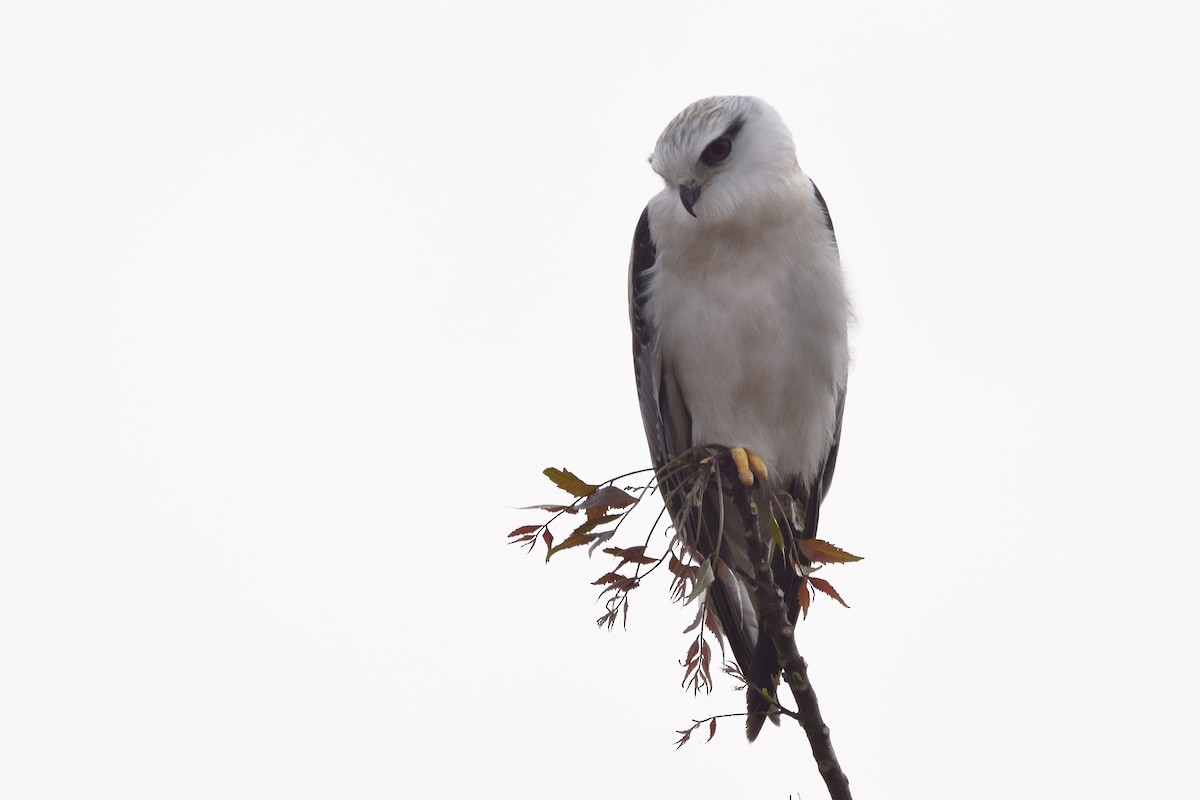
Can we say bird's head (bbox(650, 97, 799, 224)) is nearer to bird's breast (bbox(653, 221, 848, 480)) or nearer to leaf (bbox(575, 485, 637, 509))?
bird's breast (bbox(653, 221, 848, 480))

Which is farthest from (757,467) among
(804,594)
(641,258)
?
(641,258)

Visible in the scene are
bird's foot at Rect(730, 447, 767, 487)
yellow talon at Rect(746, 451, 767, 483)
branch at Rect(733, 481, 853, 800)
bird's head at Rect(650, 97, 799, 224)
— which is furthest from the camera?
bird's head at Rect(650, 97, 799, 224)

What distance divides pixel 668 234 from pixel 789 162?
2.01 ft

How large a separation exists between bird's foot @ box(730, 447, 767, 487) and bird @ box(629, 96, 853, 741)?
46 centimetres

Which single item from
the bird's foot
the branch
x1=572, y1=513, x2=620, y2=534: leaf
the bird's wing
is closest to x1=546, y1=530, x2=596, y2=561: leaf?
x1=572, y1=513, x2=620, y2=534: leaf

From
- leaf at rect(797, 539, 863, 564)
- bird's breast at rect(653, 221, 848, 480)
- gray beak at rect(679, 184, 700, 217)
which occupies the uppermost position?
gray beak at rect(679, 184, 700, 217)

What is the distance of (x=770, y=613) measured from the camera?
352 centimetres

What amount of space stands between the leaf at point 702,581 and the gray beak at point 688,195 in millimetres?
1965

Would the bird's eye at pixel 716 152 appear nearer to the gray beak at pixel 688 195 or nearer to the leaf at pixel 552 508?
the gray beak at pixel 688 195

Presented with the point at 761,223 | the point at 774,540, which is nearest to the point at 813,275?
the point at 761,223

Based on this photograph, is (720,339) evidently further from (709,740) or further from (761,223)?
(709,740)

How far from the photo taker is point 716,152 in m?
5.14

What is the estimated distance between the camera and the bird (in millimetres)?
5055

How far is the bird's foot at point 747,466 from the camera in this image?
418 cm
